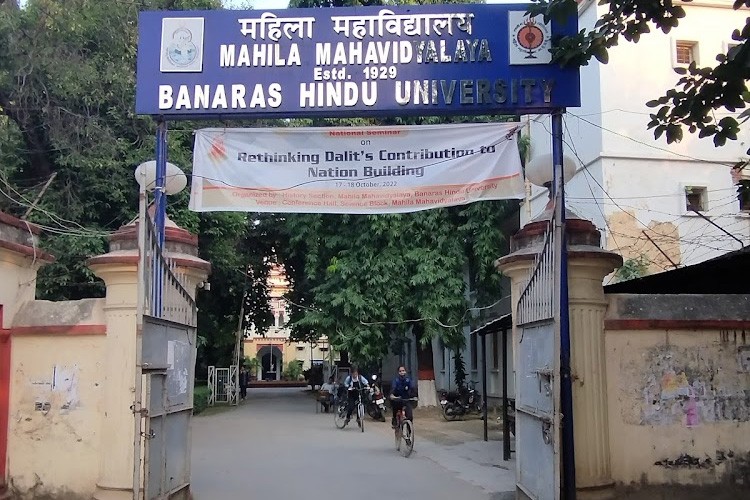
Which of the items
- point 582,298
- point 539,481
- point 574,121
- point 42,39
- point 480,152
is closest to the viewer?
point 539,481

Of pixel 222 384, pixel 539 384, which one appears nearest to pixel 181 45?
pixel 539 384

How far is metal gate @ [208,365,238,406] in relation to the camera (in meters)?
29.5

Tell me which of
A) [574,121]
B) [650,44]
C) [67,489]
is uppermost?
[650,44]

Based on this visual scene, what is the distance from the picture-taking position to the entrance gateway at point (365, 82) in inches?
309

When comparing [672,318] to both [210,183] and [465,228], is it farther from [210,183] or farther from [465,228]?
[465,228]

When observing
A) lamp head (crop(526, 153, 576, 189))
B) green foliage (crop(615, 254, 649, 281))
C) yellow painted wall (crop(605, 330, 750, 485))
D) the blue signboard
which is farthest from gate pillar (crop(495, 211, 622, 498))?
green foliage (crop(615, 254, 649, 281))

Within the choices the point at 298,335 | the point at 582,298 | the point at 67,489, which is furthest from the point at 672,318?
the point at 298,335

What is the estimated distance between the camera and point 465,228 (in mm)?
22453

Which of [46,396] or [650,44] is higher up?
[650,44]

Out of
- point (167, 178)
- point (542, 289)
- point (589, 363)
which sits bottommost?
point (589, 363)

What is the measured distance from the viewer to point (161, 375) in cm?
692

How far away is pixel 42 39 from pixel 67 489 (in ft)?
42.6

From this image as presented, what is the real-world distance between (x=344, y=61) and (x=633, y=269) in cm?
1082

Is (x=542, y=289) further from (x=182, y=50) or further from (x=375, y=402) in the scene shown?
(x=375, y=402)
